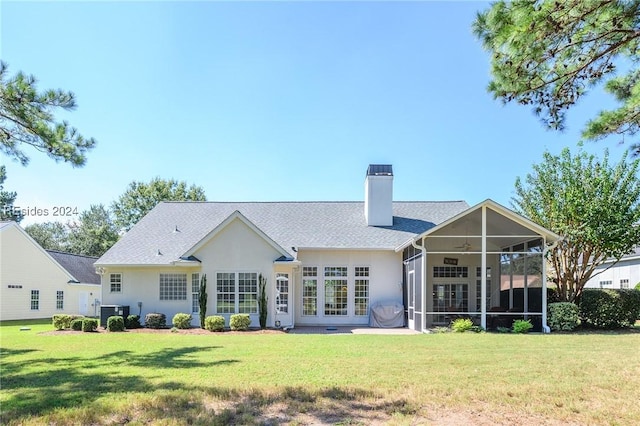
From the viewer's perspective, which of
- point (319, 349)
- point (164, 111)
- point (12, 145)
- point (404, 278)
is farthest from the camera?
point (404, 278)

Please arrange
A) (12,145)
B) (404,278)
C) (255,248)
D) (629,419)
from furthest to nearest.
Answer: (404,278) → (255,248) → (12,145) → (629,419)

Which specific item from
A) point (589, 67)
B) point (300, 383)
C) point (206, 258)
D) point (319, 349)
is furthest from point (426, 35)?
point (206, 258)

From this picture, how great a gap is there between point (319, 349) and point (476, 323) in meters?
8.20

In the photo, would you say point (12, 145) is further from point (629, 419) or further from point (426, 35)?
point (629, 419)

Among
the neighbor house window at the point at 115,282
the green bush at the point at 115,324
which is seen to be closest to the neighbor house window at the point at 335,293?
the green bush at the point at 115,324

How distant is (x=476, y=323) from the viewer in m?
17.3

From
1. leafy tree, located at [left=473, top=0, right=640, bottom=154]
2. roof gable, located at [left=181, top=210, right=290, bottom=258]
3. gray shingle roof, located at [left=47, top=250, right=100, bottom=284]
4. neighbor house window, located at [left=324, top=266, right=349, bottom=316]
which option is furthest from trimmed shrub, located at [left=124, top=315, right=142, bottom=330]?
gray shingle roof, located at [left=47, top=250, right=100, bottom=284]

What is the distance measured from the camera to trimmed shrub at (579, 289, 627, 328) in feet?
57.1

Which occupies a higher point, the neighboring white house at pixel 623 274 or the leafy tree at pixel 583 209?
the leafy tree at pixel 583 209

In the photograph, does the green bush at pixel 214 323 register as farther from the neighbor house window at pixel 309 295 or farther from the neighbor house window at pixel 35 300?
the neighbor house window at pixel 35 300

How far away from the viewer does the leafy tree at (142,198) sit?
4469 centimetres

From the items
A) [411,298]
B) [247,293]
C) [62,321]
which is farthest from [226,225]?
[411,298]

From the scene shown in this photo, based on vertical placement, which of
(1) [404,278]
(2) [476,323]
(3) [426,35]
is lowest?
(2) [476,323]

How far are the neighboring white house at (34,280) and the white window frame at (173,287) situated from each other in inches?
537
